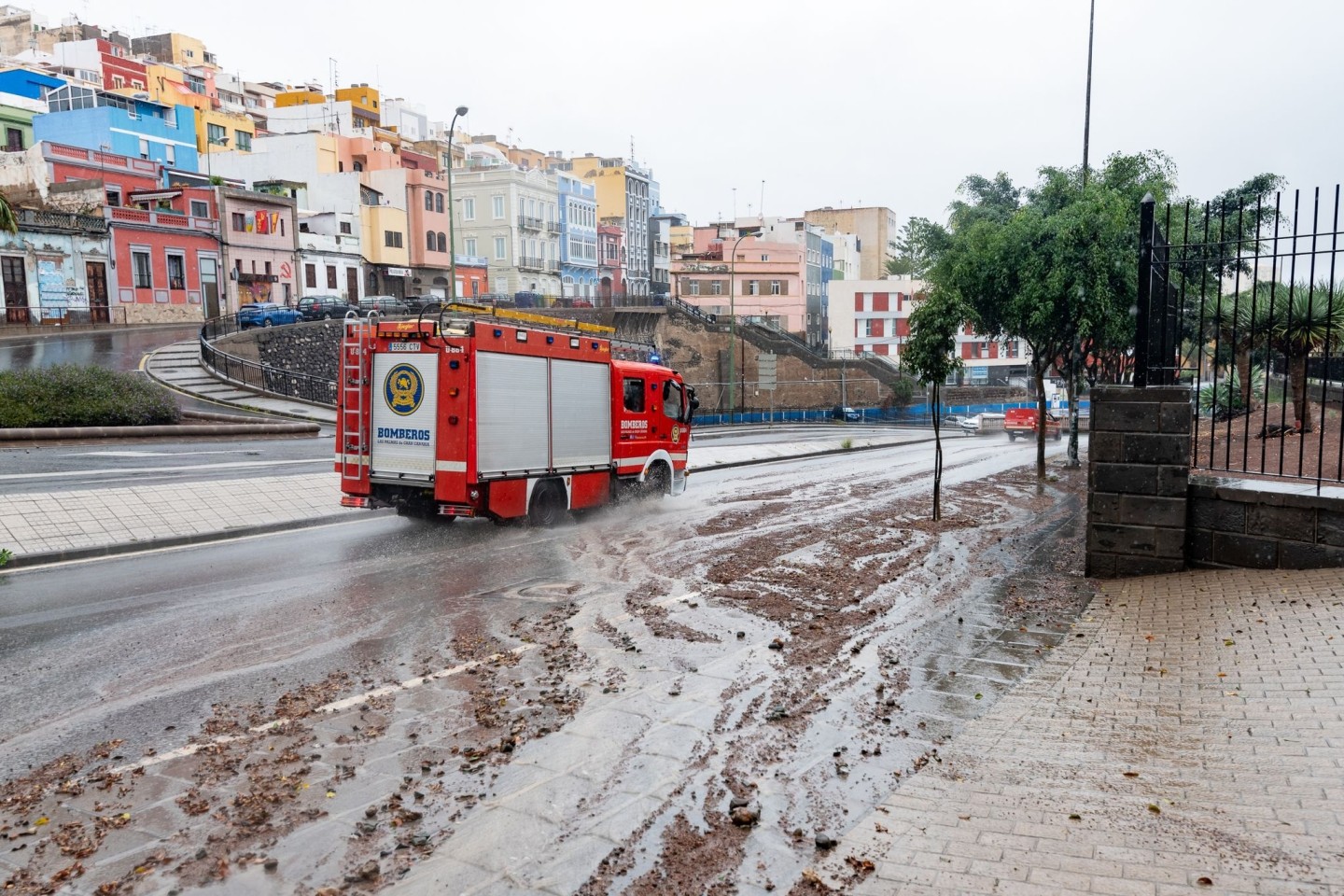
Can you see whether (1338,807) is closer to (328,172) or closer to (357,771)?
(357,771)

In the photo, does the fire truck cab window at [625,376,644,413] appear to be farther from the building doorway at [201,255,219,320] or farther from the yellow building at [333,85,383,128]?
the yellow building at [333,85,383,128]

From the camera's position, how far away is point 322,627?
8680 mm

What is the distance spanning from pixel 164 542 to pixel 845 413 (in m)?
53.1

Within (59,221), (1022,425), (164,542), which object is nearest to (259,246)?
(59,221)

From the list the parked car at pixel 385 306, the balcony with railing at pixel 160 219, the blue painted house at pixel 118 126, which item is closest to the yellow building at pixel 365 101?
the blue painted house at pixel 118 126

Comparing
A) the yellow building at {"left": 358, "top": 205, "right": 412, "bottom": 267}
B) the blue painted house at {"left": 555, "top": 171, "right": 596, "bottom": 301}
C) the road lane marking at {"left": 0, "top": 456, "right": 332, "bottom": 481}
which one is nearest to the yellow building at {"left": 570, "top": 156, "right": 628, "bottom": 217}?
the blue painted house at {"left": 555, "top": 171, "right": 596, "bottom": 301}

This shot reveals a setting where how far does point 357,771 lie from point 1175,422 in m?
7.84

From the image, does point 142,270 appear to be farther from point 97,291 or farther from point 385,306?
point 385,306

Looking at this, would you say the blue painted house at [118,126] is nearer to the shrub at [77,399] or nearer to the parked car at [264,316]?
the parked car at [264,316]

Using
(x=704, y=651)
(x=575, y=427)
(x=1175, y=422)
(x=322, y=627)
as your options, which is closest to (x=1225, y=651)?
(x=1175, y=422)

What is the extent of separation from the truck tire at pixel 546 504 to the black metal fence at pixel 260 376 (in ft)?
67.9

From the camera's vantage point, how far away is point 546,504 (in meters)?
14.9

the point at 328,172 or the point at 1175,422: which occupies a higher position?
the point at 328,172

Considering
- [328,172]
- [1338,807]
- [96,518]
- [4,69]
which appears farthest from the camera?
[328,172]
